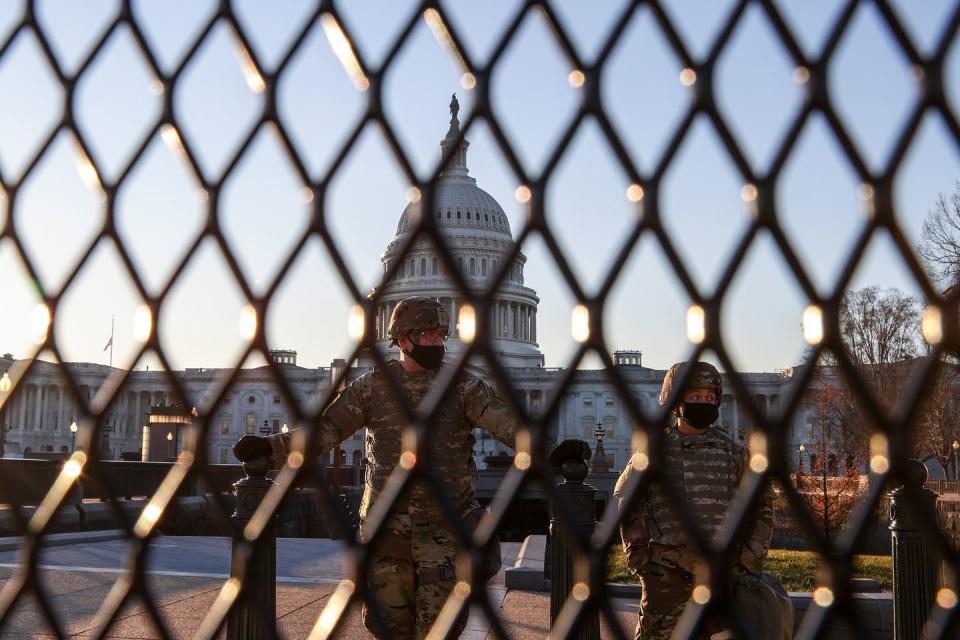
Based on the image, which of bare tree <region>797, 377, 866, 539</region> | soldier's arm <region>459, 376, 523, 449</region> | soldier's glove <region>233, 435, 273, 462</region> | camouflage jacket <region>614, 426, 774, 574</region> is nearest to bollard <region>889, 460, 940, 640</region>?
camouflage jacket <region>614, 426, 774, 574</region>

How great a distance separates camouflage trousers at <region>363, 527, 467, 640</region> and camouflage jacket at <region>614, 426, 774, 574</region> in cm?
80

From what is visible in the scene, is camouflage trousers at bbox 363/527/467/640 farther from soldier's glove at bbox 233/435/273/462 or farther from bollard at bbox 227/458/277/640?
soldier's glove at bbox 233/435/273/462

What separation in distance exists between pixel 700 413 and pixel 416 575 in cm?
145

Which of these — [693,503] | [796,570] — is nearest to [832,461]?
[796,570]

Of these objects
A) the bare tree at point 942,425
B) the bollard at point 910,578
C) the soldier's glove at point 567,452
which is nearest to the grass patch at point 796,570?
the bollard at point 910,578

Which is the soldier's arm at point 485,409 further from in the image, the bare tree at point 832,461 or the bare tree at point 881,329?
the bare tree at point 881,329

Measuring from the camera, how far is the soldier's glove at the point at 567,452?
350cm

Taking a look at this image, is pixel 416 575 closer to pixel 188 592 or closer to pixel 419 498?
pixel 419 498

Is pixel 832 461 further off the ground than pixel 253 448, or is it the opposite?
pixel 253 448

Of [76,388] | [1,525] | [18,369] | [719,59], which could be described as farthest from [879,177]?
[1,525]

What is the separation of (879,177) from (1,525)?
49.9ft

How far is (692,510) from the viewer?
424cm

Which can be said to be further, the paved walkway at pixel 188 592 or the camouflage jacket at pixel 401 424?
the paved walkway at pixel 188 592

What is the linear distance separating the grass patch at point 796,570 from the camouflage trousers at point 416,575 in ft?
18.7
